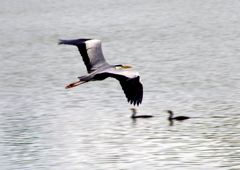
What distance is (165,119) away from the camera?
58.0 feet

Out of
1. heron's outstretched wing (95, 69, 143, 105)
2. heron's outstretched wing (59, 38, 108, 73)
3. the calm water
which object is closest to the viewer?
heron's outstretched wing (95, 69, 143, 105)

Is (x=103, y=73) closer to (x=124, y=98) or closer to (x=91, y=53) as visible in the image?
(x=91, y=53)

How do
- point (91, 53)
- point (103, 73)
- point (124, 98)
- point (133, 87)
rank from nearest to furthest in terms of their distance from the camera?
point (133, 87) < point (103, 73) < point (91, 53) < point (124, 98)

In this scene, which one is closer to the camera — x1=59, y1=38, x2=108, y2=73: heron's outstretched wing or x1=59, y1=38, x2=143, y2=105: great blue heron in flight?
x1=59, y1=38, x2=143, y2=105: great blue heron in flight

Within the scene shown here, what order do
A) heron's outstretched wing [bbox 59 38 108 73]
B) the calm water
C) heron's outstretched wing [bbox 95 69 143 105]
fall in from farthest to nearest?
1. the calm water
2. heron's outstretched wing [bbox 59 38 108 73]
3. heron's outstretched wing [bbox 95 69 143 105]

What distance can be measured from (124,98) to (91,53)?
7.00 m

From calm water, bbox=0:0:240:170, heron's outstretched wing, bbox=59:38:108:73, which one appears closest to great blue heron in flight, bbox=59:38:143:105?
heron's outstretched wing, bbox=59:38:108:73

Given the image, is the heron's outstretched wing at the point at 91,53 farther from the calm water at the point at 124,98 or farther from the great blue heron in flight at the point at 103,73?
the calm water at the point at 124,98

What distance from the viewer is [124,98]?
20.7 m

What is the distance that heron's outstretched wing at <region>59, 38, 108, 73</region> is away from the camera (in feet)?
45.0

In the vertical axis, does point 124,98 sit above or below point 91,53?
below

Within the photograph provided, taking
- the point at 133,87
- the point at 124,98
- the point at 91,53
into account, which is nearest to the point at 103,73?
the point at 133,87

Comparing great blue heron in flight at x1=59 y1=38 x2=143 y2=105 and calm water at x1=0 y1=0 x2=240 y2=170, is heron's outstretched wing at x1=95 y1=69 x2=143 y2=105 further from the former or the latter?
calm water at x1=0 y1=0 x2=240 y2=170

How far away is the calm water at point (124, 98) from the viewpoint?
14.4 metres
